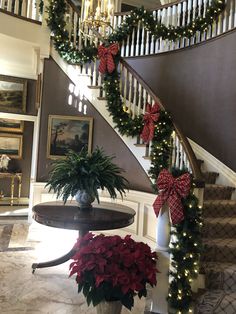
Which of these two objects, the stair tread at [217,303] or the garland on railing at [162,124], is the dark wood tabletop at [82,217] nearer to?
the garland on railing at [162,124]

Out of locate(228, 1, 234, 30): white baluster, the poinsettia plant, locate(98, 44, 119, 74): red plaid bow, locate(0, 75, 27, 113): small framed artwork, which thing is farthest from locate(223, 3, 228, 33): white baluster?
locate(0, 75, 27, 113): small framed artwork

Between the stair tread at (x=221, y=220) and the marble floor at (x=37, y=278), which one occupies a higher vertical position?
the stair tread at (x=221, y=220)

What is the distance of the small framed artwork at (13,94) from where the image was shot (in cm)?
738

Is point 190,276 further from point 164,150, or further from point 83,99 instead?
point 83,99

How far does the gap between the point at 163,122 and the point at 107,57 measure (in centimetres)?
149

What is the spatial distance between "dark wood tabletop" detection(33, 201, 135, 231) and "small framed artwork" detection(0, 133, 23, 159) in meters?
5.71

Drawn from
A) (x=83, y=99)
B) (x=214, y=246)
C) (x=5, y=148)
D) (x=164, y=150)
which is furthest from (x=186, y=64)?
(x=5, y=148)

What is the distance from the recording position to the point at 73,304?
3111 millimetres

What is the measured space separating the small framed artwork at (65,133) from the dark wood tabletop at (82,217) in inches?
73.9

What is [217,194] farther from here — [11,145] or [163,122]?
[11,145]

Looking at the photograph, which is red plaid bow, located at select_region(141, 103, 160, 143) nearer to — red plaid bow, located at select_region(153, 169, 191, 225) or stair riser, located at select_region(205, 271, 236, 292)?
red plaid bow, located at select_region(153, 169, 191, 225)

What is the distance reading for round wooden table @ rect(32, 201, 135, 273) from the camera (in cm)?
300

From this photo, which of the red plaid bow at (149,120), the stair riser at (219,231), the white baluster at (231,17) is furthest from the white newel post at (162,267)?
the white baluster at (231,17)

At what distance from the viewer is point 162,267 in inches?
120
